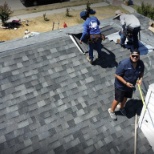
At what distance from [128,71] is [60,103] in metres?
1.84

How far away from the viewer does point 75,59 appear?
7602 mm

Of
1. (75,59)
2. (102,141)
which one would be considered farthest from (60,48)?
(102,141)

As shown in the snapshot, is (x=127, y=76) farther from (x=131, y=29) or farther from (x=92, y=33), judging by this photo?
(x=131, y=29)

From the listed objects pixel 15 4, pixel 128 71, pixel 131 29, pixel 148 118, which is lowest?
pixel 15 4

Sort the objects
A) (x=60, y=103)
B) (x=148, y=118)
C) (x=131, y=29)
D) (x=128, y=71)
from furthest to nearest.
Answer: (x=131, y=29) → (x=60, y=103) → (x=128, y=71) → (x=148, y=118)

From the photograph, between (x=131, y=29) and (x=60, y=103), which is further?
(x=131, y=29)

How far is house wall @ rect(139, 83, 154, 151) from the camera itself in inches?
217

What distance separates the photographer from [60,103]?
6539 millimetres

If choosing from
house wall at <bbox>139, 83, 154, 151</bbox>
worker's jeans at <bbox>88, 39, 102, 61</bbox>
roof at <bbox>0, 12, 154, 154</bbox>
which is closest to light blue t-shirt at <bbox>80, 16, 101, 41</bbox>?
worker's jeans at <bbox>88, 39, 102, 61</bbox>

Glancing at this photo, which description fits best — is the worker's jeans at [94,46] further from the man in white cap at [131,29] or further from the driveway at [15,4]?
the driveway at [15,4]

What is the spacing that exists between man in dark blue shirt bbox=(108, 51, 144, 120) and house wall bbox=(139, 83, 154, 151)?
617mm

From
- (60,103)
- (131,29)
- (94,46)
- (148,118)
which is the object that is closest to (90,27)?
(94,46)

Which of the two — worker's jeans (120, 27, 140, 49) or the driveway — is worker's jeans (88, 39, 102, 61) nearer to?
worker's jeans (120, 27, 140, 49)

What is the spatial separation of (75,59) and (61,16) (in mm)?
18401
